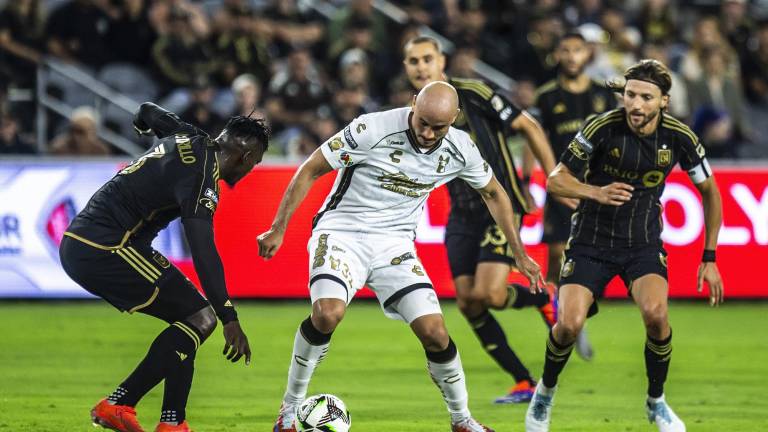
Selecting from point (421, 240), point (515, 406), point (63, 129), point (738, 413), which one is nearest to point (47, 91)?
point (63, 129)

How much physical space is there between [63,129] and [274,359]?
280 inches

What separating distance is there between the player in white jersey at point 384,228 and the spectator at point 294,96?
31.5ft

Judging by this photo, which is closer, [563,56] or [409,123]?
[409,123]

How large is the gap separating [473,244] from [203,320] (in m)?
3.11

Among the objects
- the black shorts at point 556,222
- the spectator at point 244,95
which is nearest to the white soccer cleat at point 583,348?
the black shorts at point 556,222

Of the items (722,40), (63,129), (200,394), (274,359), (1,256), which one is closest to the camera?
(200,394)

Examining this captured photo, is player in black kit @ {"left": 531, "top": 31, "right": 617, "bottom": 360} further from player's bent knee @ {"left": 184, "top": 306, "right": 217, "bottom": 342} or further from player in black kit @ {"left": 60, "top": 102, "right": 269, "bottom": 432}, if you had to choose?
player's bent knee @ {"left": 184, "top": 306, "right": 217, "bottom": 342}

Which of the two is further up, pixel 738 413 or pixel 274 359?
pixel 738 413

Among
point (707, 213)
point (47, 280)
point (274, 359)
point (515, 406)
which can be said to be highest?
point (707, 213)

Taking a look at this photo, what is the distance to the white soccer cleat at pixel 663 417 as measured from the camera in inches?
317

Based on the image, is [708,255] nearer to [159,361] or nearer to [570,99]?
[159,361]

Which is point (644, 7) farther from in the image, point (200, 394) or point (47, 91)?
point (200, 394)

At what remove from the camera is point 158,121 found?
830 centimetres

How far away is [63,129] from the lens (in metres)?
17.5
